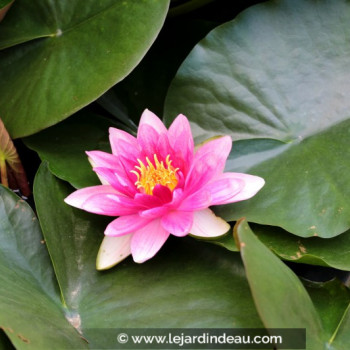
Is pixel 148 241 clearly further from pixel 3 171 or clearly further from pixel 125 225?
pixel 3 171

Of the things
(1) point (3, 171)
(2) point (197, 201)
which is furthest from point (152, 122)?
(1) point (3, 171)

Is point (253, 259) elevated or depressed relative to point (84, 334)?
elevated

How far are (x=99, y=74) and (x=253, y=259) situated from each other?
424 millimetres

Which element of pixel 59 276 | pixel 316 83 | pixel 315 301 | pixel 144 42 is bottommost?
pixel 315 301

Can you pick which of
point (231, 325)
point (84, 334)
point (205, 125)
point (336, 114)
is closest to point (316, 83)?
point (336, 114)

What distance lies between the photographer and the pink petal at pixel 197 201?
654mm

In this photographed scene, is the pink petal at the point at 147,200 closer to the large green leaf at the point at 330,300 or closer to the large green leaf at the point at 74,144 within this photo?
the large green leaf at the point at 74,144

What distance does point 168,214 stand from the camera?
688 mm

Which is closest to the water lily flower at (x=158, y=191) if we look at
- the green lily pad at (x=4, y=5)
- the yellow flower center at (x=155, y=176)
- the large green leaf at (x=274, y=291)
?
the yellow flower center at (x=155, y=176)

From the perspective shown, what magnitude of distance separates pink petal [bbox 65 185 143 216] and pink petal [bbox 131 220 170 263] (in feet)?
0.10

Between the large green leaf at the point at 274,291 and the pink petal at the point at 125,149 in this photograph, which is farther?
the pink petal at the point at 125,149

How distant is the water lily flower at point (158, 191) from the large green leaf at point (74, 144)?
6 centimetres

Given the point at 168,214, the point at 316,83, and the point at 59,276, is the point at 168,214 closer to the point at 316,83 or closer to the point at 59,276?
the point at 59,276

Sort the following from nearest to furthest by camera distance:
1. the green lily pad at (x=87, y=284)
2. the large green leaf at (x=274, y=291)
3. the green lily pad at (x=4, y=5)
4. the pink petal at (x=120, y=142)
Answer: the large green leaf at (x=274, y=291), the green lily pad at (x=87, y=284), the pink petal at (x=120, y=142), the green lily pad at (x=4, y=5)
